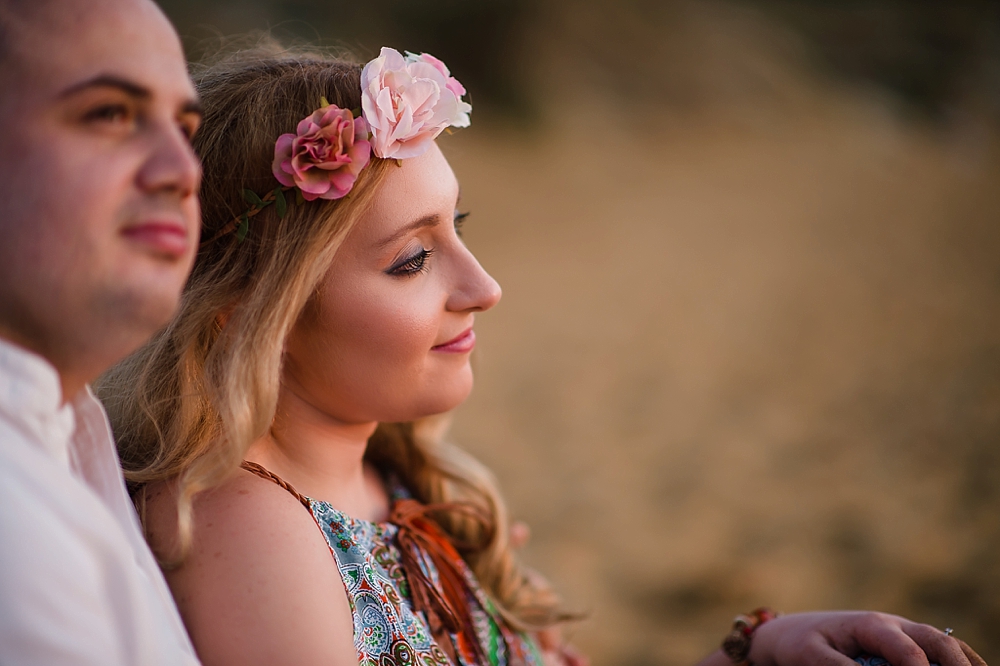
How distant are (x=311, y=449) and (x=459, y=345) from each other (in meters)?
0.36

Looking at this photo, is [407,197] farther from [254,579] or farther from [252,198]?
[254,579]

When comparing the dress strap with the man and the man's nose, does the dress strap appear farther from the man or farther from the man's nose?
the man's nose

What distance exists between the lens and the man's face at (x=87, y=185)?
94 centimetres

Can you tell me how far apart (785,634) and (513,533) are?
2.68 ft

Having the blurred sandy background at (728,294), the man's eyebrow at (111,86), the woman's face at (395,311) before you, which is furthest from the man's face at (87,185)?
the blurred sandy background at (728,294)

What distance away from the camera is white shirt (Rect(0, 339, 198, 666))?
0.92 meters

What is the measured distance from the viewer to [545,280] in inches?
331

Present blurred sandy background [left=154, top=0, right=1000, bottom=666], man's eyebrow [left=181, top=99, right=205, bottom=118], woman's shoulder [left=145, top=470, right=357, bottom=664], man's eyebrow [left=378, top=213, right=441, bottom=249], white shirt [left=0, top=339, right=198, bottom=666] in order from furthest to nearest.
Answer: blurred sandy background [left=154, top=0, right=1000, bottom=666]
man's eyebrow [left=378, top=213, right=441, bottom=249]
woman's shoulder [left=145, top=470, right=357, bottom=664]
man's eyebrow [left=181, top=99, right=205, bottom=118]
white shirt [left=0, top=339, right=198, bottom=666]

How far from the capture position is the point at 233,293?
63.3 inches

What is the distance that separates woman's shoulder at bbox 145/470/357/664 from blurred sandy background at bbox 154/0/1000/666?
43.6 inches

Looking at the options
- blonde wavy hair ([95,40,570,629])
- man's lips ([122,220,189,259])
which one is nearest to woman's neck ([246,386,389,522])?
blonde wavy hair ([95,40,570,629])

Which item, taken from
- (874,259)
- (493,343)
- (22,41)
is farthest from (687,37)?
(22,41)

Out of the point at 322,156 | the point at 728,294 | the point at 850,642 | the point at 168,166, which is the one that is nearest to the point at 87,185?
the point at 168,166

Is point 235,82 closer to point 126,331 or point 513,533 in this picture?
point 126,331
